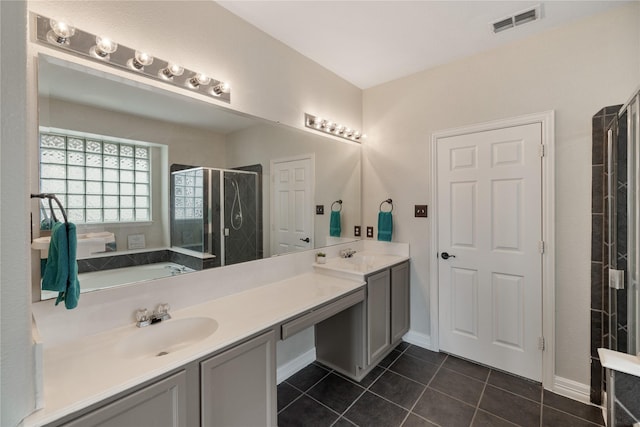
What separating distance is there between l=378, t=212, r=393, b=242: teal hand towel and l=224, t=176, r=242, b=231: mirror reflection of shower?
1.57m

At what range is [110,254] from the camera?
54.3 inches

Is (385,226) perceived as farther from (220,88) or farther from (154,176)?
(154,176)

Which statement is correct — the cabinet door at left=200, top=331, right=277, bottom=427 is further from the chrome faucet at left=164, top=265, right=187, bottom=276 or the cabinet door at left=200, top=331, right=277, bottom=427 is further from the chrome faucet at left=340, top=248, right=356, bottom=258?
the chrome faucet at left=340, top=248, right=356, bottom=258

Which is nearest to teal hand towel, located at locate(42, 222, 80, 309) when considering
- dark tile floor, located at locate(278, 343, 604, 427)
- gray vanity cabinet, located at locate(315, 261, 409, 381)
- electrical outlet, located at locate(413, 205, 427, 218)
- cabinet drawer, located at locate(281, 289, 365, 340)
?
cabinet drawer, located at locate(281, 289, 365, 340)

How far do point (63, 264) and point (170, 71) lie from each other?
1130 mm

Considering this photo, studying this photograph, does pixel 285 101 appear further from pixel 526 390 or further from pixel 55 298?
pixel 526 390

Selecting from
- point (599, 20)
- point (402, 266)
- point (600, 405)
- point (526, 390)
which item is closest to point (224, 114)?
point (402, 266)

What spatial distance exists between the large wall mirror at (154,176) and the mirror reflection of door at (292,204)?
0.04 ft

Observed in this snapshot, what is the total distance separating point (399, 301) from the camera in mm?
2656

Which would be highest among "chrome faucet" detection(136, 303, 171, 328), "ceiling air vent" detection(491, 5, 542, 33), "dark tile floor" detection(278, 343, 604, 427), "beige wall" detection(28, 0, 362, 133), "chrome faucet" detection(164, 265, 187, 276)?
"ceiling air vent" detection(491, 5, 542, 33)

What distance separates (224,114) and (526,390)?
3.04 m

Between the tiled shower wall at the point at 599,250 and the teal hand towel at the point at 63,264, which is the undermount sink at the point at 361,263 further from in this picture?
the teal hand towel at the point at 63,264

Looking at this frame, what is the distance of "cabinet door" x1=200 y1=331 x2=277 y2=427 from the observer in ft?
3.90

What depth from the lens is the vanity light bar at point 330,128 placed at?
2.51 m
